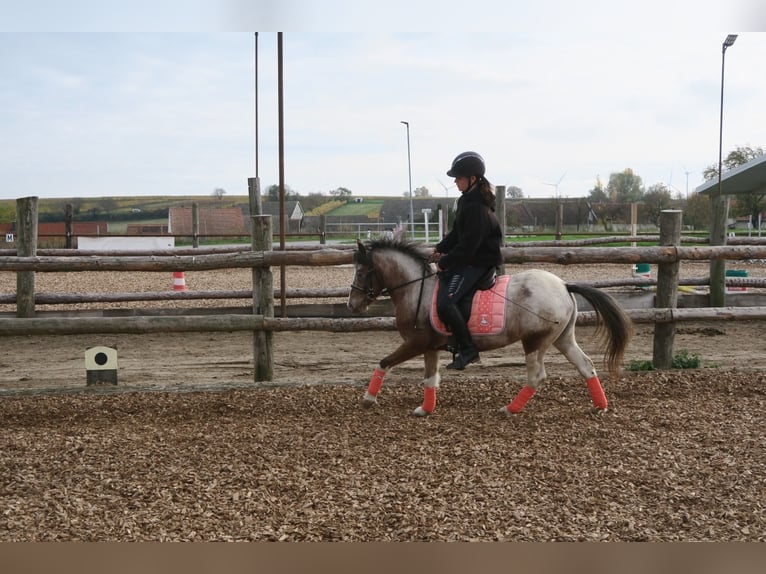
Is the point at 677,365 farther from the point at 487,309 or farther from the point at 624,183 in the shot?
the point at 624,183

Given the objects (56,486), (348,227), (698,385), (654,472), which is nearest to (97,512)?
(56,486)

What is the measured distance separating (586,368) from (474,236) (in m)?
1.30

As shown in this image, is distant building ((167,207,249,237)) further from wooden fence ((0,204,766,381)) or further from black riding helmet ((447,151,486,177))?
black riding helmet ((447,151,486,177))

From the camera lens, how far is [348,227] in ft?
155

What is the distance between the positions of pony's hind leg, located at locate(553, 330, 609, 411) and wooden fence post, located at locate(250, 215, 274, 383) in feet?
8.62

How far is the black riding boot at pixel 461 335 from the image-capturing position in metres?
5.00

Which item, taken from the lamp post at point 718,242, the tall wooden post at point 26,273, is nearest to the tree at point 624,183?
the lamp post at point 718,242

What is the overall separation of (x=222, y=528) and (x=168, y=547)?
220 cm

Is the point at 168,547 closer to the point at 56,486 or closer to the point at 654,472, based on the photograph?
the point at 56,486

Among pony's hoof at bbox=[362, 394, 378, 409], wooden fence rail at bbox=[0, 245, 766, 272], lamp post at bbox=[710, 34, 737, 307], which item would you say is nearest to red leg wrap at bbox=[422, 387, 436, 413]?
pony's hoof at bbox=[362, 394, 378, 409]

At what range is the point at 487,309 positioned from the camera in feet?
16.6

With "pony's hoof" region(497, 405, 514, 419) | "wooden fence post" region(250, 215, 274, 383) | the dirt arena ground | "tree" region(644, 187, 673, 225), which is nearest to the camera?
the dirt arena ground

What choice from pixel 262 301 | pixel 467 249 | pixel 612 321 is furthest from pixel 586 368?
pixel 262 301

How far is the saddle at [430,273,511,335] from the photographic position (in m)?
5.05
